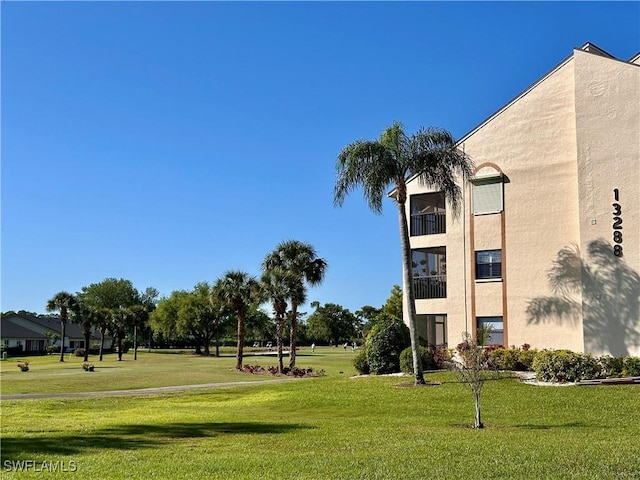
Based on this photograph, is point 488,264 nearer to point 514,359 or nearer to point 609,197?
point 514,359

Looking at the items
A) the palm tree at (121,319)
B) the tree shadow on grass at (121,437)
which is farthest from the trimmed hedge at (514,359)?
the palm tree at (121,319)

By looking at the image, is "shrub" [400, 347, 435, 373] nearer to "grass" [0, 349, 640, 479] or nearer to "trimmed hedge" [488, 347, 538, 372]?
"trimmed hedge" [488, 347, 538, 372]

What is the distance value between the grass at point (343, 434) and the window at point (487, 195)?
1036 centimetres

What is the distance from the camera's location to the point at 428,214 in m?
34.8

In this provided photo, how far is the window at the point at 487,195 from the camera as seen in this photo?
106 ft

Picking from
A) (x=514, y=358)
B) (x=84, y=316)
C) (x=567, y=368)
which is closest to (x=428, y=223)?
(x=514, y=358)

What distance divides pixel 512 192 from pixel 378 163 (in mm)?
9471

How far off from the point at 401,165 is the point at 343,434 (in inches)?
564

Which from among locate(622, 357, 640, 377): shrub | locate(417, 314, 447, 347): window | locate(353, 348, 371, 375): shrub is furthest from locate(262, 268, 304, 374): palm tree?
locate(622, 357, 640, 377): shrub

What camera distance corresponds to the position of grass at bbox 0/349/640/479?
10328 mm

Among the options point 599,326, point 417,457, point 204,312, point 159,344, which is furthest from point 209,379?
point 159,344

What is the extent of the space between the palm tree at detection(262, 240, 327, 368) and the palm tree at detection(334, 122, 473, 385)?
20.6 m

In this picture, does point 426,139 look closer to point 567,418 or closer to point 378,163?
point 378,163

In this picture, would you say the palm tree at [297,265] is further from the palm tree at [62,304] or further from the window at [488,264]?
the palm tree at [62,304]
